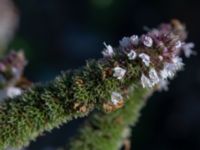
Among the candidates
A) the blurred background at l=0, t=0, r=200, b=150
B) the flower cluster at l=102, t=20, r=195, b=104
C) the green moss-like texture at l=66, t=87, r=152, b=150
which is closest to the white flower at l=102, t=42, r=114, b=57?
the flower cluster at l=102, t=20, r=195, b=104

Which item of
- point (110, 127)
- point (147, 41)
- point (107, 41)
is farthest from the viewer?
point (107, 41)

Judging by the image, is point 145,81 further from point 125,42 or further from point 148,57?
point 125,42

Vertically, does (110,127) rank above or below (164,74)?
above

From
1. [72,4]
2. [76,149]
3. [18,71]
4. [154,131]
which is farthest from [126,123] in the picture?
[72,4]

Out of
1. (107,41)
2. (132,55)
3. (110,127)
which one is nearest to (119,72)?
(132,55)

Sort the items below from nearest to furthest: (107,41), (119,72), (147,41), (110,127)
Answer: (119,72), (147,41), (110,127), (107,41)

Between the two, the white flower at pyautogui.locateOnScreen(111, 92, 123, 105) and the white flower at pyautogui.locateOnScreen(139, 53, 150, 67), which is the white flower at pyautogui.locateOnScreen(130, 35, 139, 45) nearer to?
the white flower at pyautogui.locateOnScreen(139, 53, 150, 67)
